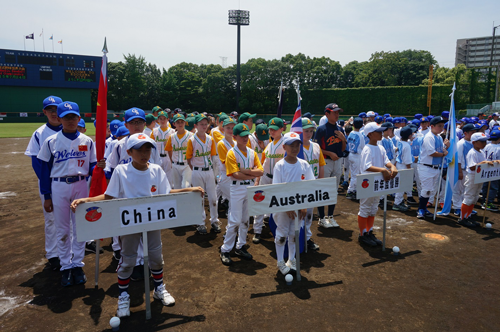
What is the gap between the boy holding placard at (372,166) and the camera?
5969mm

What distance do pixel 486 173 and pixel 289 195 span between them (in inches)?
220

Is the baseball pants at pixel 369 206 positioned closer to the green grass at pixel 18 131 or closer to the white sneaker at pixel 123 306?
the white sneaker at pixel 123 306

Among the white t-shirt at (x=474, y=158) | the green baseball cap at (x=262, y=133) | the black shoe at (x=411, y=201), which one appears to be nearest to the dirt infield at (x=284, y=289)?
the white t-shirt at (x=474, y=158)

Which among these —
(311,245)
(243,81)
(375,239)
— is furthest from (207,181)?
(243,81)

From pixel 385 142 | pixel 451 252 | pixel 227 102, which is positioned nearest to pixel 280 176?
pixel 451 252

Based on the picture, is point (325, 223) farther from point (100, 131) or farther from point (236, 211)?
point (100, 131)

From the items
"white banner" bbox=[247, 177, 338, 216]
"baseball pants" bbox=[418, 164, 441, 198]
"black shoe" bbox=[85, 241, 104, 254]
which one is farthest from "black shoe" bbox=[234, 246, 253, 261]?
"baseball pants" bbox=[418, 164, 441, 198]

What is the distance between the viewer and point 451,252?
19.5 feet

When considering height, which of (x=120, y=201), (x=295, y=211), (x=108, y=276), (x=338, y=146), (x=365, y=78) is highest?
(x=365, y=78)

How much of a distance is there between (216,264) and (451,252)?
15.0 feet

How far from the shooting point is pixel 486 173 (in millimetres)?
7168

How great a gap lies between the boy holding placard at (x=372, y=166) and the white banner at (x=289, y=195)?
152cm

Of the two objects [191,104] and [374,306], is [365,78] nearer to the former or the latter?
[191,104]

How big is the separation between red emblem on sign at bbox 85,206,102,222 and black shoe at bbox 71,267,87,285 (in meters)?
1.74
